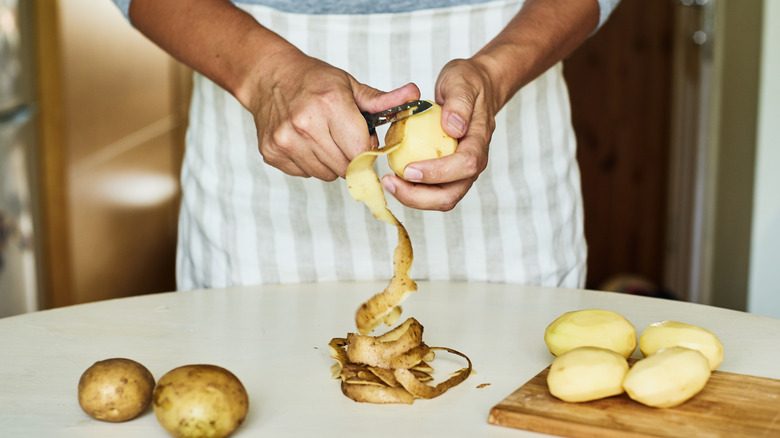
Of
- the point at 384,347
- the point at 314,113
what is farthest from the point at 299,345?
the point at 314,113

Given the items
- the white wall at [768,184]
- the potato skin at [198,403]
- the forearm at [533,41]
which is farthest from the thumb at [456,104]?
the white wall at [768,184]

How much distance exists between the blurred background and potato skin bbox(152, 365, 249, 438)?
1600mm

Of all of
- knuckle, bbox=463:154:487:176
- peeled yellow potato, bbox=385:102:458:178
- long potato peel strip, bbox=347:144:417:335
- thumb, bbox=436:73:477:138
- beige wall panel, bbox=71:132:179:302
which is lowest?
beige wall panel, bbox=71:132:179:302

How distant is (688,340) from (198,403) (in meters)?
0.46

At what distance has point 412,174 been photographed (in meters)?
0.79

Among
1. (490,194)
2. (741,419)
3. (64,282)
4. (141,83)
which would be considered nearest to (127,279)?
(64,282)

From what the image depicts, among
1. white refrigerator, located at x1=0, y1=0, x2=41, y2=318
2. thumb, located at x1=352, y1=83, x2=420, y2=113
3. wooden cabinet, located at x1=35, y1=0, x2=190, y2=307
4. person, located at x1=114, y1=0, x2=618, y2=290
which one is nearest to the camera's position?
thumb, located at x1=352, y1=83, x2=420, y2=113

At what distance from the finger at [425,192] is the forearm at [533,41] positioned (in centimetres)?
20

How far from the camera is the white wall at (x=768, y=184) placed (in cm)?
182

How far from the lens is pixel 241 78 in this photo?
3.17 feet

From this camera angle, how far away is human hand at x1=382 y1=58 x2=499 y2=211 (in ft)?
2.61

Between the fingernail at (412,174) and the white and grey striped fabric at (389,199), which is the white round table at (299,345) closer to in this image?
the white and grey striped fabric at (389,199)

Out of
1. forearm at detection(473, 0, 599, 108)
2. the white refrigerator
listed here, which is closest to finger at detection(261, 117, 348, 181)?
forearm at detection(473, 0, 599, 108)

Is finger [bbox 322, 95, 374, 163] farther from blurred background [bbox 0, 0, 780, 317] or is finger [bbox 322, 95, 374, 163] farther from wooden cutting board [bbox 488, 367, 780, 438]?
blurred background [bbox 0, 0, 780, 317]
